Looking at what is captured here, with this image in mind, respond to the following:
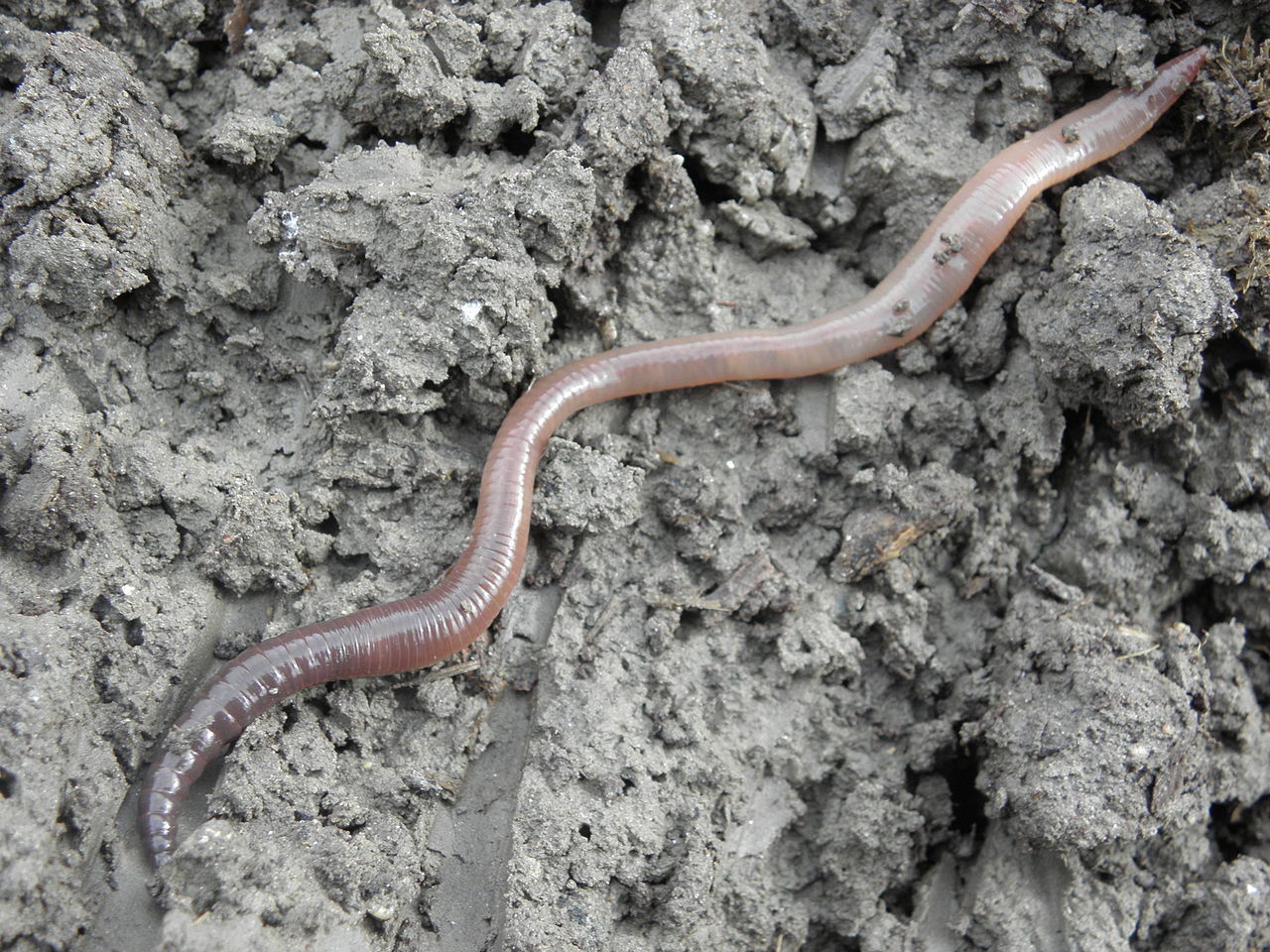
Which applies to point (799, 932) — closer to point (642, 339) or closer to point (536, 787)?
point (536, 787)

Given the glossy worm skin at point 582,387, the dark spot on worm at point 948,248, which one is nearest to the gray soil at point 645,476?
the glossy worm skin at point 582,387

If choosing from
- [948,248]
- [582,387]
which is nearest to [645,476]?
[582,387]

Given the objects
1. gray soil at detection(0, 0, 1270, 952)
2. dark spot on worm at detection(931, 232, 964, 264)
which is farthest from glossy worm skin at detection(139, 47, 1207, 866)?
gray soil at detection(0, 0, 1270, 952)

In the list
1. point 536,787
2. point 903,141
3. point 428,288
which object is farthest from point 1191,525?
point 428,288

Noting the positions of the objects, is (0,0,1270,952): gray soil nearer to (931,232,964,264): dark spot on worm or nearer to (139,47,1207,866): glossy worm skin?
(139,47,1207,866): glossy worm skin

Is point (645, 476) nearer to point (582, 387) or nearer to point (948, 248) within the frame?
point (582, 387)
